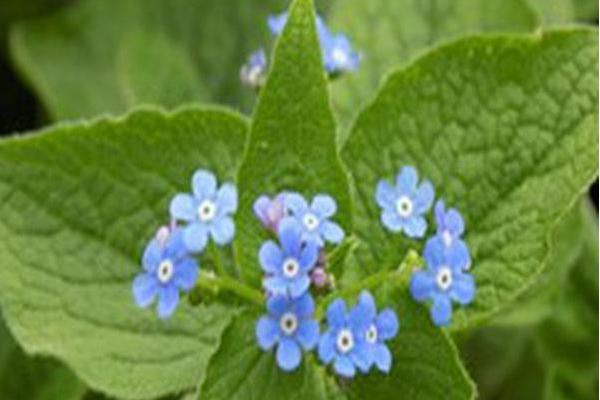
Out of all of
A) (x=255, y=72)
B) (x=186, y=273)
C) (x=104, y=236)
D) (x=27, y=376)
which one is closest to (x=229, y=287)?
(x=186, y=273)

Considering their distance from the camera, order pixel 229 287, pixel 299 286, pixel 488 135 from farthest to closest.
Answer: pixel 488 135 → pixel 229 287 → pixel 299 286

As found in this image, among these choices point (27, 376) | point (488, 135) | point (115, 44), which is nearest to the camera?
point (488, 135)

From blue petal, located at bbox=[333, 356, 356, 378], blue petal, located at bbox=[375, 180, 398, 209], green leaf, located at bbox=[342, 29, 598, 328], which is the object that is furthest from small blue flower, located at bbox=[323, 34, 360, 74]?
blue petal, located at bbox=[333, 356, 356, 378]

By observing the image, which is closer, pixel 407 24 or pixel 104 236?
pixel 104 236

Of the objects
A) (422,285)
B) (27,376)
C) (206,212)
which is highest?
(206,212)

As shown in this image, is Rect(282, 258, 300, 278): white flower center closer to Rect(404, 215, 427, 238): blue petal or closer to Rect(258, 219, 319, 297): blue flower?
Rect(258, 219, 319, 297): blue flower

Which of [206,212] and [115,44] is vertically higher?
[206,212]

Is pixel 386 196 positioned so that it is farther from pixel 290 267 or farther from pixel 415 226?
pixel 290 267

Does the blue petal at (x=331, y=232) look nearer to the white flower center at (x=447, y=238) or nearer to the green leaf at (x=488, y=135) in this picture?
the white flower center at (x=447, y=238)
